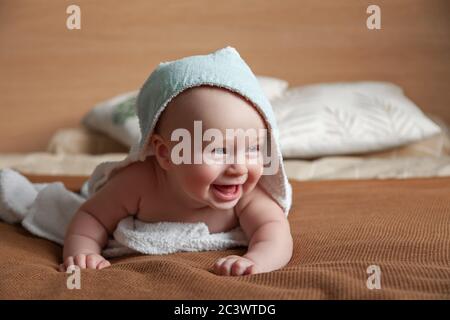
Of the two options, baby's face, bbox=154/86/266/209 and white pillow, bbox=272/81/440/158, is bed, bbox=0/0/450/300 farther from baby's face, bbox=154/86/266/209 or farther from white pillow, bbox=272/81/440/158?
baby's face, bbox=154/86/266/209

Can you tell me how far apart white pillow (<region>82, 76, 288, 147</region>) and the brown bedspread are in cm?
86

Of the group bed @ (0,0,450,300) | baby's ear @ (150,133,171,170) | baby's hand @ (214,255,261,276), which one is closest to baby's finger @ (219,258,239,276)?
baby's hand @ (214,255,261,276)

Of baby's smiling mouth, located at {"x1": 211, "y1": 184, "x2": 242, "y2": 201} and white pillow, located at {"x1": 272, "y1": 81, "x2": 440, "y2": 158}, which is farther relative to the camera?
white pillow, located at {"x1": 272, "y1": 81, "x2": 440, "y2": 158}

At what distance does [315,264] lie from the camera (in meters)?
0.99

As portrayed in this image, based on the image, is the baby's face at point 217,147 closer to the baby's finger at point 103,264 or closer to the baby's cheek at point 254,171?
the baby's cheek at point 254,171

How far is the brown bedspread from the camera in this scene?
85 cm

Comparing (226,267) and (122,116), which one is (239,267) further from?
(122,116)

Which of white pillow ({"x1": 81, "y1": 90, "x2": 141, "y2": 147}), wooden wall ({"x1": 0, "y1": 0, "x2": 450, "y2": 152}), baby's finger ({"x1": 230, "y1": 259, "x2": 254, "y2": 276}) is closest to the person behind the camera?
baby's finger ({"x1": 230, "y1": 259, "x2": 254, "y2": 276})

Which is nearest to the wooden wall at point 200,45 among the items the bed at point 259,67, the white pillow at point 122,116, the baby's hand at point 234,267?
the bed at point 259,67

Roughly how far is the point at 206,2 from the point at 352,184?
47.6 inches

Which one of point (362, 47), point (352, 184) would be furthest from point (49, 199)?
point (362, 47)

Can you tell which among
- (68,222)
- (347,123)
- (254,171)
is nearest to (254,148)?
(254,171)

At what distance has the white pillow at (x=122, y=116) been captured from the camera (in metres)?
2.20

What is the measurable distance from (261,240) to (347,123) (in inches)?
42.9
